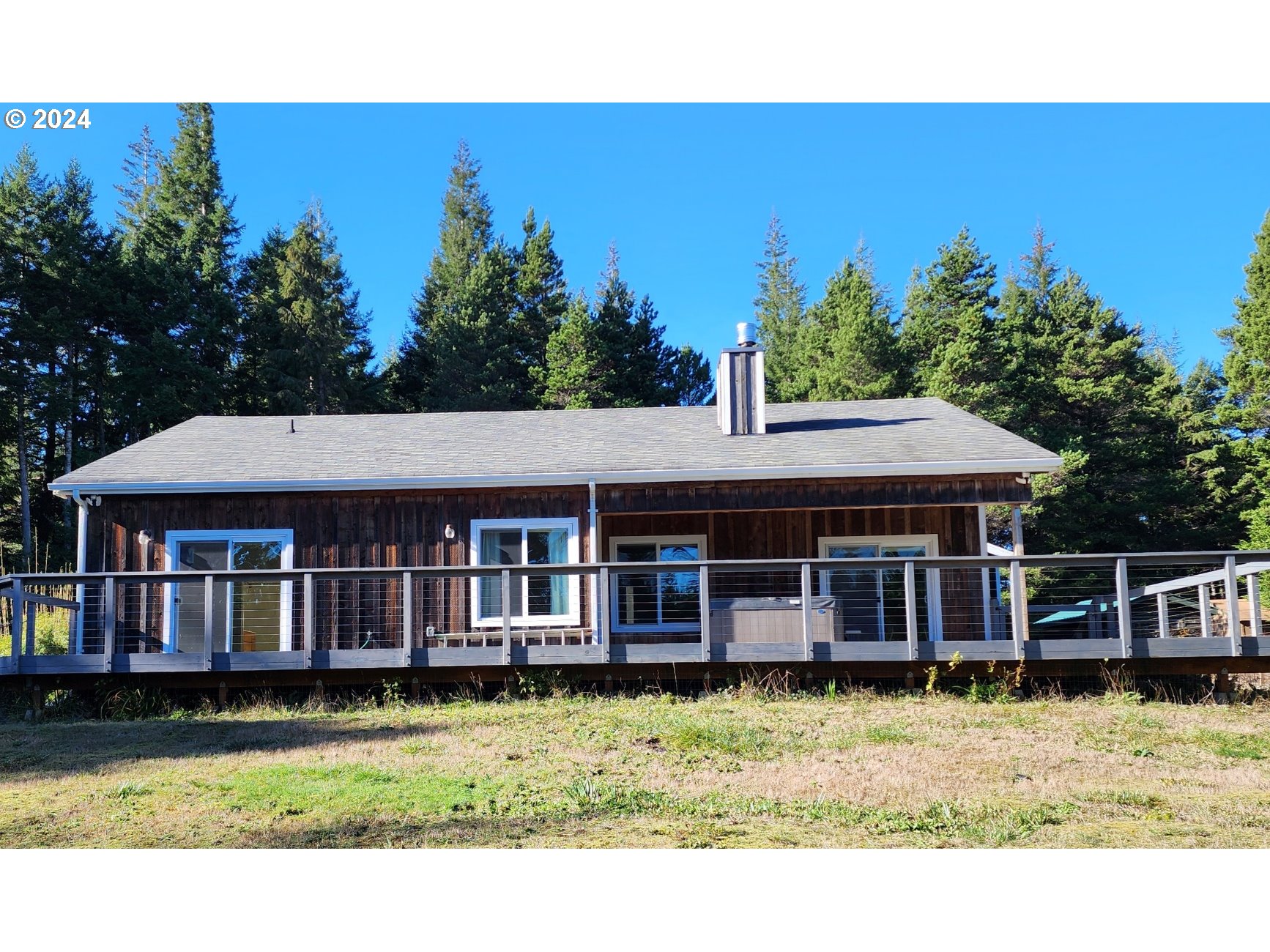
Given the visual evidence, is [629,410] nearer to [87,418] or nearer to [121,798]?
Result: [121,798]

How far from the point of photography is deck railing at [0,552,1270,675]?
10.3m

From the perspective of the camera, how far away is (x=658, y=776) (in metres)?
7.57

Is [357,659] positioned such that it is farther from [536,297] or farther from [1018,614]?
[536,297]

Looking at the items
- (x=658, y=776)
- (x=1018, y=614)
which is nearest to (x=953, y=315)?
(x=1018, y=614)

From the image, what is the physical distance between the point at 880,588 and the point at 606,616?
3.78 metres

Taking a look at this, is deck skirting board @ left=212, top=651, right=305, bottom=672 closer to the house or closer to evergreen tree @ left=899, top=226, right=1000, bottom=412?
the house

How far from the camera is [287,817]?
22.2 feet

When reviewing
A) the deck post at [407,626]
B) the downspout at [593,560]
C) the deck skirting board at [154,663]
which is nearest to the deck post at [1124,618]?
the downspout at [593,560]

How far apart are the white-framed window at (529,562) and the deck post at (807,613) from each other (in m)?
3.32

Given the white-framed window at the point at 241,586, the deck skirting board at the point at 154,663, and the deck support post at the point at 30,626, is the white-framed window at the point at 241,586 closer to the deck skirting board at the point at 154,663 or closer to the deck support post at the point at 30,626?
the deck support post at the point at 30,626
